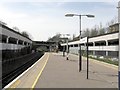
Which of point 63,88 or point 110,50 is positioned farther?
point 110,50

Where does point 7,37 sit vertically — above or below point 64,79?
above

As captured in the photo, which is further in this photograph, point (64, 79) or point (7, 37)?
point (7, 37)

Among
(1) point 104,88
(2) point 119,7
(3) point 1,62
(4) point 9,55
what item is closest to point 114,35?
(4) point 9,55

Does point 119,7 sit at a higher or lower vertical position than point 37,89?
higher

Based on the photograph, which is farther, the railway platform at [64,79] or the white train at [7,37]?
the white train at [7,37]

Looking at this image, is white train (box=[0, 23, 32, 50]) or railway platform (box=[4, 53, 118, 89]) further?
white train (box=[0, 23, 32, 50])

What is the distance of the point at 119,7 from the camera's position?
873cm

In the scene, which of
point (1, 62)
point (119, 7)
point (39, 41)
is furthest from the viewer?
point (39, 41)

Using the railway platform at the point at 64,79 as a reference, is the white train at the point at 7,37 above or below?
above

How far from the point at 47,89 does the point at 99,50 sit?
172 feet

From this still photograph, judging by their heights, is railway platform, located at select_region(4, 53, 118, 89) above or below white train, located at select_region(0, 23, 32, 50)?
below

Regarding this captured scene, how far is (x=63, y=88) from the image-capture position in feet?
48.9

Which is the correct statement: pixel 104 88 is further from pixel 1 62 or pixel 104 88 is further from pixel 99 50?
pixel 99 50

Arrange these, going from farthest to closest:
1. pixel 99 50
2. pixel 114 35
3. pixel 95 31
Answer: pixel 95 31 < pixel 99 50 < pixel 114 35
